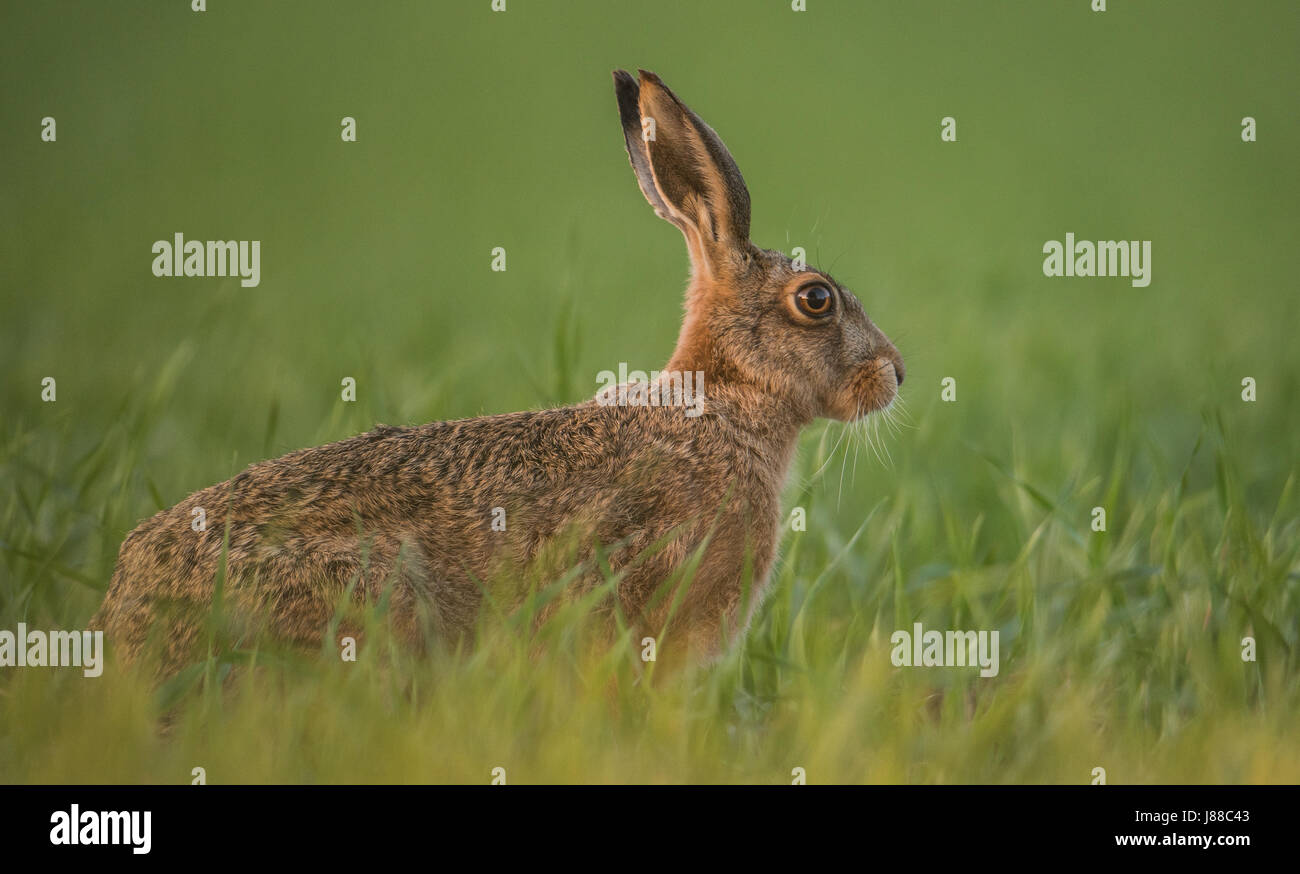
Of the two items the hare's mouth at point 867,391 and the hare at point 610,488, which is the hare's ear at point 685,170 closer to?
the hare at point 610,488

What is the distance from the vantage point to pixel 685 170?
6.32 metres

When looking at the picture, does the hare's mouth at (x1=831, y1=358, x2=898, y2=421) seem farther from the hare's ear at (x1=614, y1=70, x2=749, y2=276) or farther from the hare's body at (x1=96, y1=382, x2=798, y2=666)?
the hare's ear at (x1=614, y1=70, x2=749, y2=276)

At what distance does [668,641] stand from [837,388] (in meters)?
1.70

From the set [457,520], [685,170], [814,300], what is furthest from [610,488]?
[685,170]

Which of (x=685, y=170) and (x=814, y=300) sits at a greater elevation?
(x=685, y=170)

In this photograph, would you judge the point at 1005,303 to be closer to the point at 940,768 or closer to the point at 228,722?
the point at 940,768

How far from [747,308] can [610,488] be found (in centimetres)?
129

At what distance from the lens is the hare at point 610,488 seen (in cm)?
501

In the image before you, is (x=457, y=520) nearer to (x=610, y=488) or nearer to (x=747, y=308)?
(x=610, y=488)

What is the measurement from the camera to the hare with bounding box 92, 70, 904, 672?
501cm

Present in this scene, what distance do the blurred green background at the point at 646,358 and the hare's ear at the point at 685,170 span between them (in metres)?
1.10

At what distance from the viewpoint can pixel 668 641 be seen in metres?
5.61

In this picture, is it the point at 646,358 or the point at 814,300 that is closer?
the point at 814,300
